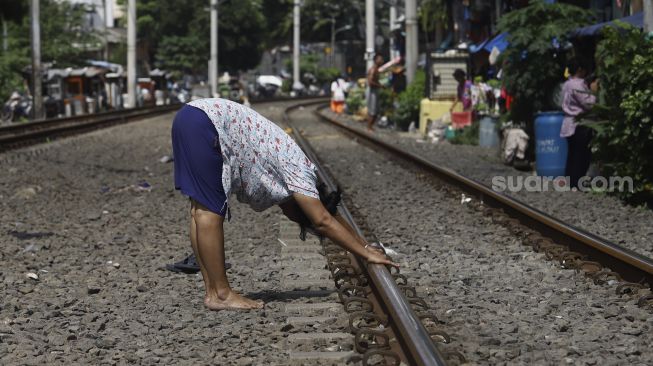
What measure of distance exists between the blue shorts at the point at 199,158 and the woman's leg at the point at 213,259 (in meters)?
0.07

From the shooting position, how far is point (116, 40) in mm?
94312

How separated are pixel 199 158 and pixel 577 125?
8.41 m

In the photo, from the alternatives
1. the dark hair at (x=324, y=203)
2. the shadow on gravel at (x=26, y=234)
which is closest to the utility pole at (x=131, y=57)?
the shadow on gravel at (x=26, y=234)

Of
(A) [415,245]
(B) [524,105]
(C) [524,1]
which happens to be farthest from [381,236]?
(C) [524,1]

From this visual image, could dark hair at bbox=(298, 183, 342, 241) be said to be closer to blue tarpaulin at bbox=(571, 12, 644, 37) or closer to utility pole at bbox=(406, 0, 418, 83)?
blue tarpaulin at bbox=(571, 12, 644, 37)

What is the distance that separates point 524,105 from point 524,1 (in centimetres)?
1137

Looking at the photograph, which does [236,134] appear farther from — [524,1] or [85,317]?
[524,1]

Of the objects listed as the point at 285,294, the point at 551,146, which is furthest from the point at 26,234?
the point at 551,146

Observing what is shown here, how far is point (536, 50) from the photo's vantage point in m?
17.1

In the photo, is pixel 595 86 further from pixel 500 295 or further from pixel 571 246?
pixel 500 295

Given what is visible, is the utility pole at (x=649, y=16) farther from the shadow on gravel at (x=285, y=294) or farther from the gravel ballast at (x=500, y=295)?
the shadow on gravel at (x=285, y=294)

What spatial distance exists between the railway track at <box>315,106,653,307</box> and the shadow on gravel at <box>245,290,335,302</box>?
1783 mm

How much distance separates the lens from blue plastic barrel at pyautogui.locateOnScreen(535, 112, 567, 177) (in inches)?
577

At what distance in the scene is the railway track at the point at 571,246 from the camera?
682 centimetres
